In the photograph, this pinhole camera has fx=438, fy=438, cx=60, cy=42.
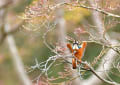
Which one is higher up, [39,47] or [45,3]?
[45,3]

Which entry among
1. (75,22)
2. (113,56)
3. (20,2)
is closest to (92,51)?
(75,22)

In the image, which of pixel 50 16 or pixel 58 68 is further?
pixel 58 68

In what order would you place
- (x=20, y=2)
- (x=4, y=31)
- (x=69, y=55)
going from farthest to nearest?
(x=20, y=2) < (x=4, y=31) < (x=69, y=55)

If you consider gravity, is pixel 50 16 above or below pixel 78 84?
above

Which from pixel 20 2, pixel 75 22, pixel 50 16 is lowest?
pixel 75 22

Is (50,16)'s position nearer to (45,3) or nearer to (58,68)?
(45,3)

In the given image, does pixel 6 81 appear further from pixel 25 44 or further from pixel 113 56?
pixel 113 56

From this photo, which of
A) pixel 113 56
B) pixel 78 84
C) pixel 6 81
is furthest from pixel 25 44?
pixel 113 56

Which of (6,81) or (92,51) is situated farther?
(6,81)

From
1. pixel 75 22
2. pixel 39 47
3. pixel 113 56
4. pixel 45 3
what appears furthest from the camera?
pixel 39 47

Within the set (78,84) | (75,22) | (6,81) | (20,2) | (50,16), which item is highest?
(50,16)
